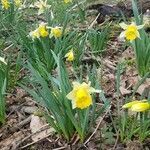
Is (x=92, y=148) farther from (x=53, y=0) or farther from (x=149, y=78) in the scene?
(x=53, y=0)

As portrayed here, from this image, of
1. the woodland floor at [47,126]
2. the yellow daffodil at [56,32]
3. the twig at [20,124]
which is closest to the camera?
the woodland floor at [47,126]

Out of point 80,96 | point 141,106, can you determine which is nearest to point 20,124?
point 80,96

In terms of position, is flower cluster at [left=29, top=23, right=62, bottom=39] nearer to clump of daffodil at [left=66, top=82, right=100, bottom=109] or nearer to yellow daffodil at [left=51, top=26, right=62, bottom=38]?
yellow daffodil at [left=51, top=26, right=62, bottom=38]

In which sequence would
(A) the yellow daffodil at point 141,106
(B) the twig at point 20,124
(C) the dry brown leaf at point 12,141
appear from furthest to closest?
(B) the twig at point 20,124, (C) the dry brown leaf at point 12,141, (A) the yellow daffodil at point 141,106

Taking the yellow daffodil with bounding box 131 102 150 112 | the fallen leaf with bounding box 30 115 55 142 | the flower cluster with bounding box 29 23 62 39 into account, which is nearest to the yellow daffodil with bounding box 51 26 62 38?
the flower cluster with bounding box 29 23 62 39

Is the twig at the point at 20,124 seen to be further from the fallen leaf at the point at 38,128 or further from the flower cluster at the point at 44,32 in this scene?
the flower cluster at the point at 44,32

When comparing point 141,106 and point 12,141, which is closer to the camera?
point 141,106

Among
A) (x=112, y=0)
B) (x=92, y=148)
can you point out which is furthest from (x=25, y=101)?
(x=112, y=0)

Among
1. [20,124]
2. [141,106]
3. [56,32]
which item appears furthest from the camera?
[56,32]

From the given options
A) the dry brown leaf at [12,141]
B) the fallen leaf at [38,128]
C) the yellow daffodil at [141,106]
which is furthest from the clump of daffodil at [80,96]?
the dry brown leaf at [12,141]

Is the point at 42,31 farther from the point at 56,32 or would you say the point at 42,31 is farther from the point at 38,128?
the point at 38,128
